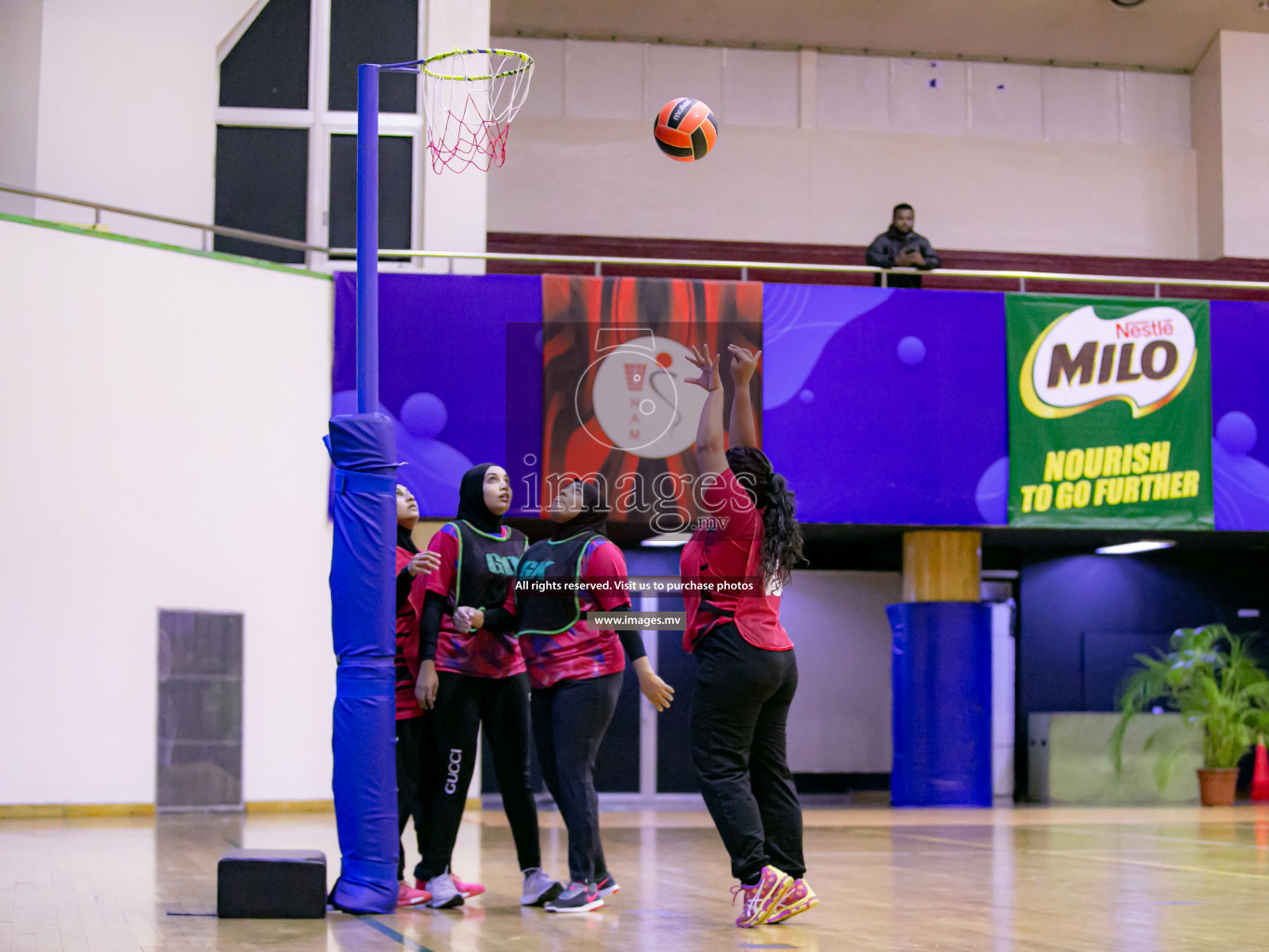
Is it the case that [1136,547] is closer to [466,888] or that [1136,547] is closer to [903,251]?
[903,251]

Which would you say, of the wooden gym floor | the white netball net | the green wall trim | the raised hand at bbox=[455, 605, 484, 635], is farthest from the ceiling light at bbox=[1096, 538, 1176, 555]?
the raised hand at bbox=[455, 605, 484, 635]

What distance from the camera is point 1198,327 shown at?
13.2 m

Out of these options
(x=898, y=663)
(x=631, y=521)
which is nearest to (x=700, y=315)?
(x=631, y=521)

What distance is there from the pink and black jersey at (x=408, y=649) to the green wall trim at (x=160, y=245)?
20.7ft

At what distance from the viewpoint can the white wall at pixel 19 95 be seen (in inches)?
503

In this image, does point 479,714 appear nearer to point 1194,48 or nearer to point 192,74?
point 192,74

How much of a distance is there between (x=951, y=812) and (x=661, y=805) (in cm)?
313

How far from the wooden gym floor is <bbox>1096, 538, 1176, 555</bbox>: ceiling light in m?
4.42

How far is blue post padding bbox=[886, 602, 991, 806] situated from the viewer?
43.3 ft

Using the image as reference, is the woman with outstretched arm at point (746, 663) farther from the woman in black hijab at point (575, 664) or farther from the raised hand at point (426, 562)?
the raised hand at point (426, 562)

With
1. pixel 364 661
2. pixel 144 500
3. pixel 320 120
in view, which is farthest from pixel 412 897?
pixel 320 120

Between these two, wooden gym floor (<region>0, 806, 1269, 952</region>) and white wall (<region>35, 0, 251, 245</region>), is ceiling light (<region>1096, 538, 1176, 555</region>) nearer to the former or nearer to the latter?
wooden gym floor (<region>0, 806, 1269, 952</region>)

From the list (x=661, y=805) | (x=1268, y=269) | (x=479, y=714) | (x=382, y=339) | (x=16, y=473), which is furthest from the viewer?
(x=1268, y=269)

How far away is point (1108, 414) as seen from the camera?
42.7ft
